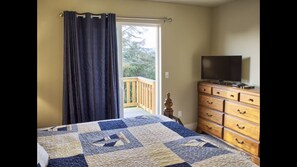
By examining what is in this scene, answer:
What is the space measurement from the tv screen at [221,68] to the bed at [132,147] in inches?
65.4

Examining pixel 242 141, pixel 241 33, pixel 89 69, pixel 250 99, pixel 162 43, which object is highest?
pixel 241 33

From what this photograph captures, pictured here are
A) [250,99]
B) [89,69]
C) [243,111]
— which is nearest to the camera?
[250,99]

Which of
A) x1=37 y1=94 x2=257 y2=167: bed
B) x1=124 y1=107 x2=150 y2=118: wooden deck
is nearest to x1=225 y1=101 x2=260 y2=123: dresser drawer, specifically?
x1=37 y1=94 x2=257 y2=167: bed

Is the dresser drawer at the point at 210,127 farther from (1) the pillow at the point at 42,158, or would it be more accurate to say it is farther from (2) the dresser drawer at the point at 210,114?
(1) the pillow at the point at 42,158

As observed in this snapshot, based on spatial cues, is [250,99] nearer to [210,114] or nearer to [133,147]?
[210,114]

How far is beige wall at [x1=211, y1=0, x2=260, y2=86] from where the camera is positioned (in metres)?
3.52

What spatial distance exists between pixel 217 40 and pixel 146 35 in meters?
1.29

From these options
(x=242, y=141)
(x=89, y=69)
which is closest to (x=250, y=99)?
(x=242, y=141)

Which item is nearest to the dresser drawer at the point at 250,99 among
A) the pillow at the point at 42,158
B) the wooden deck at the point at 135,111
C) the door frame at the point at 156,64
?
the door frame at the point at 156,64

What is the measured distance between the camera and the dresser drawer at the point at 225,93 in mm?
3401

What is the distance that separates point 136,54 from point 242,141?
212 cm

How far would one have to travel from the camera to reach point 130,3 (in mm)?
3676

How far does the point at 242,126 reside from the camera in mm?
3291
